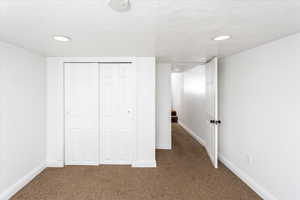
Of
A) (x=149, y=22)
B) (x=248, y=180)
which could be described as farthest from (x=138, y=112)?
(x=248, y=180)

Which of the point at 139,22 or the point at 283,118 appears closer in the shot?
the point at 139,22

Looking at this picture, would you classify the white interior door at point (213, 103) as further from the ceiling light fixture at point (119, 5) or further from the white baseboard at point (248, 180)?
the ceiling light fixture at point (119, 5)

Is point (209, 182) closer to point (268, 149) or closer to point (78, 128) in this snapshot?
point (268, 149)

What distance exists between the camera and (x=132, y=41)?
6.55ft

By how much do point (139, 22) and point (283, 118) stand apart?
77.8 inches

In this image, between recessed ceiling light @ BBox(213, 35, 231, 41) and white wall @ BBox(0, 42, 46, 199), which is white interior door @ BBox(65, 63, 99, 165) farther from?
recessed ceiling light @ BBox(213, 35, 231, 41)

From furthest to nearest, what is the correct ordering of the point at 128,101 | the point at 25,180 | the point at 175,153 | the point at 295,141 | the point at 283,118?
1. the point at 175,153
2. the point at 128,101
3. the point at 25,180
4. the point at 283,118
5. the point at 295,141

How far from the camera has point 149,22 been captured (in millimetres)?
1445

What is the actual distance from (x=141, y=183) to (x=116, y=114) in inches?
50.7

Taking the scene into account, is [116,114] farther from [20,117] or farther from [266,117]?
[266,117]

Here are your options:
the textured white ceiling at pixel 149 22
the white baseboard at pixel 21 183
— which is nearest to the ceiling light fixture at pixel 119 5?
the textured white ceiling at pixel 149 22

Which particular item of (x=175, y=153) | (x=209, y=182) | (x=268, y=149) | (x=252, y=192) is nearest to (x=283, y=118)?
(x=268, y=149)

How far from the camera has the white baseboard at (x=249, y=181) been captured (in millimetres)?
2067

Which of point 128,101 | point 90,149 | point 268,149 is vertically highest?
point 128,101
